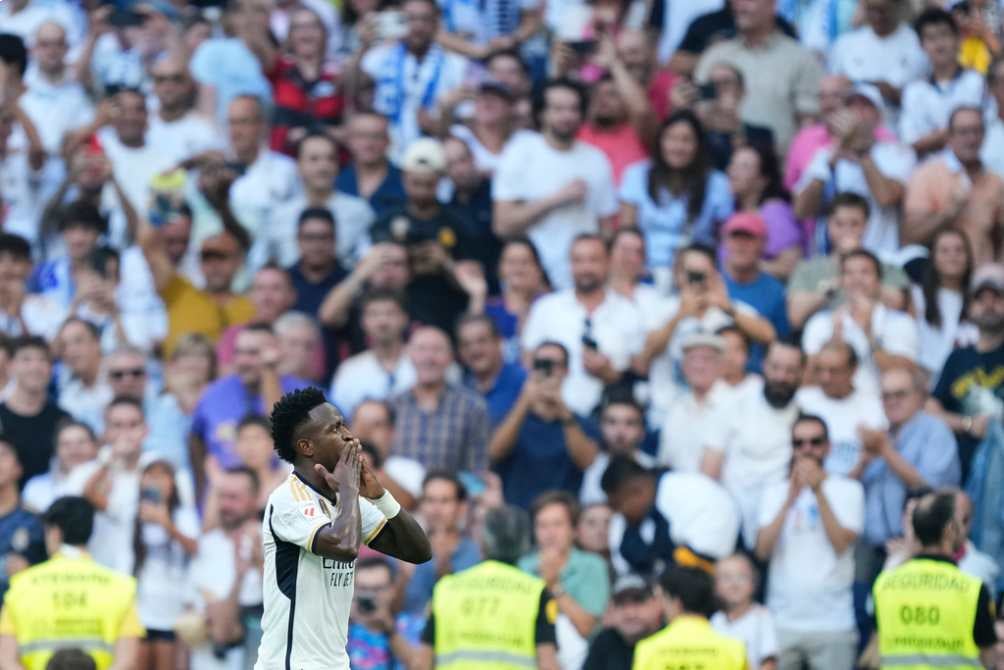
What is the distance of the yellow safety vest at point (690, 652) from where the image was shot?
10.9m

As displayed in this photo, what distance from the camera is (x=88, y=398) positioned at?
14648mm

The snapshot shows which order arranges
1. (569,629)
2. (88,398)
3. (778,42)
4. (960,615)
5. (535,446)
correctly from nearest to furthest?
(960,615) → (569,629) → (535,446) → (88,398) → (778,42)

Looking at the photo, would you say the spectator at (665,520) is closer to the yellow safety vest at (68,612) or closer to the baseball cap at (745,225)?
the baseball cap at (745,225)

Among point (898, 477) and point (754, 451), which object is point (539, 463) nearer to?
point (754, 451)

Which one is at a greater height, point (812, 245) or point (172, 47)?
point (172, 47)

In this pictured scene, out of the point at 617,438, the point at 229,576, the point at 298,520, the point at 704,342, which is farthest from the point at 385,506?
the point at 704,342

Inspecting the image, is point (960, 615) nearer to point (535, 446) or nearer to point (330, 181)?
point (535, 446)

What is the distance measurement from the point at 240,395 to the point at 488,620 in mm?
3395

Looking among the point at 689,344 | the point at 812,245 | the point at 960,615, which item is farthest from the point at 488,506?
the point at 812,245

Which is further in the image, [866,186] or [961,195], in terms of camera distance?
[866,186]

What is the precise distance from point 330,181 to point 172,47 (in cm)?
260

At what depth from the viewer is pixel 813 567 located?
502 inches

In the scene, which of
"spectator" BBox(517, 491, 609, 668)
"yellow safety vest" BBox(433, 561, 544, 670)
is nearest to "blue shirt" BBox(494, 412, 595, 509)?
"spectator" BBox(517, 491, 609, 668)

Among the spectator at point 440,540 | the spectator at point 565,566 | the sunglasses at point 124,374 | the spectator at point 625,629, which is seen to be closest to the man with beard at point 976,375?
the spectator at point 565,566
